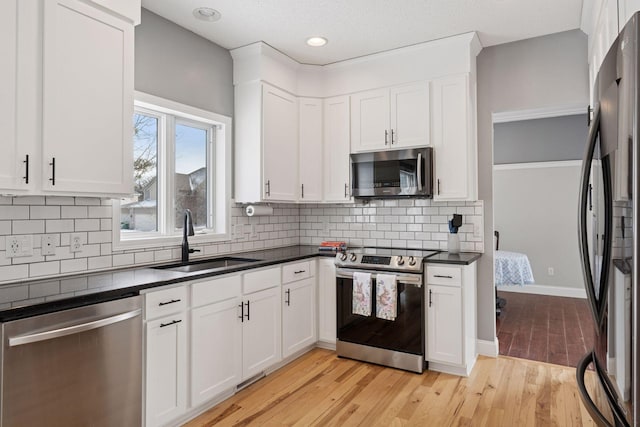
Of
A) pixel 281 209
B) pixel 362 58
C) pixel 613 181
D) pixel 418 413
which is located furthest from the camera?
pixel 281 209

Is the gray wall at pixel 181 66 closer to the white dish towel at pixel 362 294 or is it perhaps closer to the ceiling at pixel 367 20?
the ceiling at pixel 367 20

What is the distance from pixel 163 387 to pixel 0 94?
168 cm

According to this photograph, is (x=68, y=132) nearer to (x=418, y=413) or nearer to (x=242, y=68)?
(x=242, y=68)

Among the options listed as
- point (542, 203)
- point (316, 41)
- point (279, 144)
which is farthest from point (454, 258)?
point (542, 203)

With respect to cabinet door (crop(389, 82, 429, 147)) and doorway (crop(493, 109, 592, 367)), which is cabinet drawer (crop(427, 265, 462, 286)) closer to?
cabinet door (crop(389, 82, 429, 147))

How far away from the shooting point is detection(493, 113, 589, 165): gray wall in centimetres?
584

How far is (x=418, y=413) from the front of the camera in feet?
8.47

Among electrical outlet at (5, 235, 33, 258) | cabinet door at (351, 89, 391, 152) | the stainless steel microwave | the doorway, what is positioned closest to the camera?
electrical outlet at (5, 235, 33, 258)

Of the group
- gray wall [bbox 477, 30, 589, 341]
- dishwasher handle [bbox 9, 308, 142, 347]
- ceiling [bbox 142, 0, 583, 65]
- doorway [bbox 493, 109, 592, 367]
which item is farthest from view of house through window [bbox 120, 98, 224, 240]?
doorway [bbox 493, 109, 592, 367]

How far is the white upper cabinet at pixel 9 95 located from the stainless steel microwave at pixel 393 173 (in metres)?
2.62

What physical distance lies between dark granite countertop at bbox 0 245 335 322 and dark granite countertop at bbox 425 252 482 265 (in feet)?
4.82

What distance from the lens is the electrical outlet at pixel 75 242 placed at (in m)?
2.39

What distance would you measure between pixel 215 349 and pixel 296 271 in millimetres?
1015

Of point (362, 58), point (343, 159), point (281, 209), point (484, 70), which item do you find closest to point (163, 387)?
point (281, 209)
